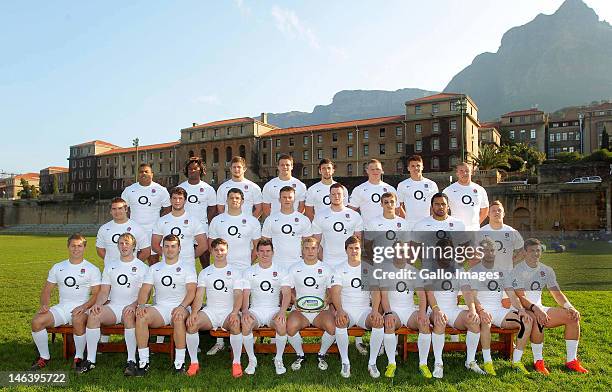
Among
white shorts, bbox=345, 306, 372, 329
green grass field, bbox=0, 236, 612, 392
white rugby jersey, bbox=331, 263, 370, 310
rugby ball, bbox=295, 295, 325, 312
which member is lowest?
green grass field, bbox=0, 236, 612, 392

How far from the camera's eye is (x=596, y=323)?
7.86 metres

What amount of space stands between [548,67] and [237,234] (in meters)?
182

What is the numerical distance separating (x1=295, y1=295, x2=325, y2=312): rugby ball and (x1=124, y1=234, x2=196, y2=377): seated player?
1500 millimetres

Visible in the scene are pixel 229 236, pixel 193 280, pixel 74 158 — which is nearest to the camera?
pixel 193 280

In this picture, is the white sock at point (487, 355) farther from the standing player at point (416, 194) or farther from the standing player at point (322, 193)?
the standing player at point (322, 193)

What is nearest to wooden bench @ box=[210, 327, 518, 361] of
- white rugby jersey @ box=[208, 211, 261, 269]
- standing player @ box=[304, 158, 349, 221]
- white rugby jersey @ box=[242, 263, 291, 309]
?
white rugby jersey @ box=[242, 263, 291, 309]

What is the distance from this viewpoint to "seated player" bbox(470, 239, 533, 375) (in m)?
5.80

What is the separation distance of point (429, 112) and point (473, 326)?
54555mm

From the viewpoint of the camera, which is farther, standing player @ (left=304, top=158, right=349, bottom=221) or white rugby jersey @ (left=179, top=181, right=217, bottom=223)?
white rugby jersey @ (left=179, top=181, right=217, bottom=223)

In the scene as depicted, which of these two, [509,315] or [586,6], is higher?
[586,6]

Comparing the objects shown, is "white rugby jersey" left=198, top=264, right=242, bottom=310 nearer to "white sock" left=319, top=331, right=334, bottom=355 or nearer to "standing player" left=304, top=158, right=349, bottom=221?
"white sock" left=319, top=331, right=334, bottom=355

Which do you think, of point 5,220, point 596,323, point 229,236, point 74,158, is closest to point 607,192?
point 596,323

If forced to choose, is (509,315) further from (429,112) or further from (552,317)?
(429,112)

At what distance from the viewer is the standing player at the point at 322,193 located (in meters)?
7.41
